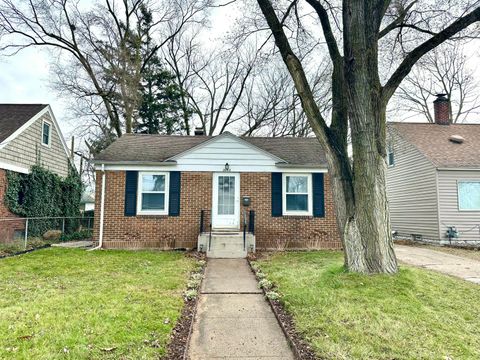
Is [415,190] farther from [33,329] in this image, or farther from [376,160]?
[33,329]

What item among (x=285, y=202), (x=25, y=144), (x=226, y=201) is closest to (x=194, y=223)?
(x=226, y=201)

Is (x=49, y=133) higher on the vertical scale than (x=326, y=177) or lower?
higher

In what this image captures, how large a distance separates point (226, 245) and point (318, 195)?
3.73 m

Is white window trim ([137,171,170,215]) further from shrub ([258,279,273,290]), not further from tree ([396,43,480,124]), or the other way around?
tree ([396,43,480,124])

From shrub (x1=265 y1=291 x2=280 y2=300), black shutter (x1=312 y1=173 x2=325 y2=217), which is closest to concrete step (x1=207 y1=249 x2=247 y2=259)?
black shutter (x1=312 y1=173 x2=325 y2=217)

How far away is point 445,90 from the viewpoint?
2316cm

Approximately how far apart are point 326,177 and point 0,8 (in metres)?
18.2

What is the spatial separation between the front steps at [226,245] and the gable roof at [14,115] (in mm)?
8771

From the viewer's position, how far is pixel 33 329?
3.71 meters

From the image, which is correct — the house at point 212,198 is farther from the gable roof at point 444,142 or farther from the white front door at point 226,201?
the gable roof at point 444,142

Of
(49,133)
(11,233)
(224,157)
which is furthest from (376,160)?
(49,133)

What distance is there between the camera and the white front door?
10.8 meters

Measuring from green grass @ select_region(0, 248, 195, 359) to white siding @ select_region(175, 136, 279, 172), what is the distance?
12.6ft

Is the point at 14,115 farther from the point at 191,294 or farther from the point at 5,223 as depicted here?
the point at 191,294
